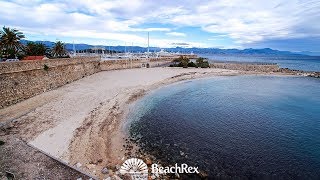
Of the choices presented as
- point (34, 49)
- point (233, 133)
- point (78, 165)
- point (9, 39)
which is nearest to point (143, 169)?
point (78, 165)

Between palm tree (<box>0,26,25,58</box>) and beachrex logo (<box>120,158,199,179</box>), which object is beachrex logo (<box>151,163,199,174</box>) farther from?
palm tree (<box>0,26,25,58</box>)

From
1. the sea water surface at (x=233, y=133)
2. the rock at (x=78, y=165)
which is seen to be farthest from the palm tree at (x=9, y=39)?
the rock at (x=78, y=165)

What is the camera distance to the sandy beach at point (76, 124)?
1448 cm

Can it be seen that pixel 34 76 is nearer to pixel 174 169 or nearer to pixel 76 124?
pixel 76 124

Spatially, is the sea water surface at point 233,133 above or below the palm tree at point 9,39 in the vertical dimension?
below

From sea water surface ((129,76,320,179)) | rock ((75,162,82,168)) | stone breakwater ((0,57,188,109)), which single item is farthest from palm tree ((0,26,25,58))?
rock ((75,162,82,168))

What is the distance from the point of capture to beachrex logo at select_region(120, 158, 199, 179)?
12.8 meters

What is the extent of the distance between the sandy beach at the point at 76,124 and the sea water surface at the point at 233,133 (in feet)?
7.43

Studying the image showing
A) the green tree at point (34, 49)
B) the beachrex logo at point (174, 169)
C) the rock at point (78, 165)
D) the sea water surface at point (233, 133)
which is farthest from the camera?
Result: the green tree at point (34, 49)

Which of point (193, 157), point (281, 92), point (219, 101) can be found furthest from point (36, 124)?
point (281, 92)

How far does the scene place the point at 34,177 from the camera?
1152 cm

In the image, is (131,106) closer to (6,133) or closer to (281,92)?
(6,133)

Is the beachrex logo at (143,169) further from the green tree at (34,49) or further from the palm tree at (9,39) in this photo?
the green tree at (34,49)

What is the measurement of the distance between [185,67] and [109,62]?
24549 mm
